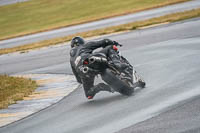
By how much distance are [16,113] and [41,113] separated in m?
0.81

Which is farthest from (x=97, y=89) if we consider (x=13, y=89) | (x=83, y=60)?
(x=13, y=89)

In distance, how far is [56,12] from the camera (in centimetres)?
4034

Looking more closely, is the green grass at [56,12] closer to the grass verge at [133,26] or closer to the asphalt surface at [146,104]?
the grass verge at [133,26]

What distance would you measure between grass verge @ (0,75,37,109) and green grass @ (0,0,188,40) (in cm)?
1668

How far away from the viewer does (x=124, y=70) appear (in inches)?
408

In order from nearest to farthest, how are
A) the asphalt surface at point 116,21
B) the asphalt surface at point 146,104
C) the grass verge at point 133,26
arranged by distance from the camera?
the asphalt surface at point 146,104, the grass verge at point 133,26, the asphalt surface at point 116,21

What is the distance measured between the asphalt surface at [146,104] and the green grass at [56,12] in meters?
16.4

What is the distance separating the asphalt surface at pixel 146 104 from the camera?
8.35 m

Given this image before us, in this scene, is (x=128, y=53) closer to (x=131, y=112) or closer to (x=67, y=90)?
(x=67, y=90)

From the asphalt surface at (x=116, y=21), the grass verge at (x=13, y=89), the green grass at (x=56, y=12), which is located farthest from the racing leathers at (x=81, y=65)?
the green grass at (x=56, y=12)

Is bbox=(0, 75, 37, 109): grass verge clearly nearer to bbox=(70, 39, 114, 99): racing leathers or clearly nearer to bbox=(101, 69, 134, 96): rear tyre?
bbox=(70, 39, 114, 99): racing leathers

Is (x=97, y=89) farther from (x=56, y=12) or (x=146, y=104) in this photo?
(x=56, y=12)

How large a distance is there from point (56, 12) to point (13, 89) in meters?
26.0

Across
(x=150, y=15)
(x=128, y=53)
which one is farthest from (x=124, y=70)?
(x=150, y=15)
